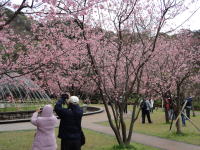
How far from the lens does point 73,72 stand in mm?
10953

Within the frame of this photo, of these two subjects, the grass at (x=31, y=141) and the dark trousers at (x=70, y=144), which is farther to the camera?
the grass at (x=31, y=141)

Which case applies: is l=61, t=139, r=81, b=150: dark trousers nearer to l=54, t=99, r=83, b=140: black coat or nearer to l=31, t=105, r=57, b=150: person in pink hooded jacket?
l=54, t=99, r=83, b=140: black coat

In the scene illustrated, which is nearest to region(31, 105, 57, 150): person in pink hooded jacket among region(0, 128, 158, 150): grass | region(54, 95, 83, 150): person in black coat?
region(54, 95, 83, 150): person in black coat

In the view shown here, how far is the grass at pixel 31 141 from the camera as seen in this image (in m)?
9.64

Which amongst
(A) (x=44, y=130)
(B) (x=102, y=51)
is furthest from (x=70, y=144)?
(B) (x=102, y=51)

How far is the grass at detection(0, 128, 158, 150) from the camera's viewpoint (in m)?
9.64

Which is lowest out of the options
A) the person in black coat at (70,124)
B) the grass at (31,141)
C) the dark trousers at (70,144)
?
the grass at (31,141)

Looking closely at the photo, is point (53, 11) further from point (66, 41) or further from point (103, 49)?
point (103, 49)

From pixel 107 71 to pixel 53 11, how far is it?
442cm

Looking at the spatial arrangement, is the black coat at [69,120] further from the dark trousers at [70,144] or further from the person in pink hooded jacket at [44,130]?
the person in pink hooded jacket at [44,130]

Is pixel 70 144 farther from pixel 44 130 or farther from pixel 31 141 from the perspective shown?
pixel 31 141

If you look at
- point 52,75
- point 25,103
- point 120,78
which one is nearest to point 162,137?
point 120,78

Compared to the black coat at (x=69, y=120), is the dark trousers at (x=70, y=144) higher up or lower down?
lower down

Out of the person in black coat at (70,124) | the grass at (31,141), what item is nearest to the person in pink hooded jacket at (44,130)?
the person in black coat at (70,124)
